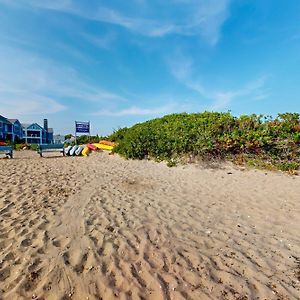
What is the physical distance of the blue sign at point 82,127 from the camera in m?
21.9

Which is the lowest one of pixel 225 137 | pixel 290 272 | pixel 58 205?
pixel 290 272

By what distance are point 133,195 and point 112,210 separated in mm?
1234

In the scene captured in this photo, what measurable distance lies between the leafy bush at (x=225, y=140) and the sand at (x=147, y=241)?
10.2 feet

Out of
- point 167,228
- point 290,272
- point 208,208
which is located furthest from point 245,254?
point 208,208

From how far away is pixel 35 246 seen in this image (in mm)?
3520

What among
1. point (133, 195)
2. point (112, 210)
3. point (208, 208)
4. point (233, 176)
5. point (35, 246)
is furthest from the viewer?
point (233, 176)

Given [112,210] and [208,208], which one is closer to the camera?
[112,210]

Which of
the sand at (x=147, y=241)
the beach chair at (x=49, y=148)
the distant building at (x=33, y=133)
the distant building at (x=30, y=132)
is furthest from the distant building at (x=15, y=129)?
the sand at (x=147, y=241)

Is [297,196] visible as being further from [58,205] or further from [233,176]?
[58,205]

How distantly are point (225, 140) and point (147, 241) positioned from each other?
300 inches

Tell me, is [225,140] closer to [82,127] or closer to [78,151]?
[78,151]

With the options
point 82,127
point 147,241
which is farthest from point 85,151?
point 147,241

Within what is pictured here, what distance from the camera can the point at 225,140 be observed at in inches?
412

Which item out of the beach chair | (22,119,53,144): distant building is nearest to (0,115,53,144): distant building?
(22,119,53,144): distant building
